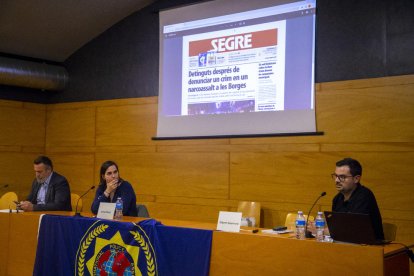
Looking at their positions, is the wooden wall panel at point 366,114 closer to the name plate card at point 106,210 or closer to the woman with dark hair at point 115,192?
the woman with dark hair at point 115,192

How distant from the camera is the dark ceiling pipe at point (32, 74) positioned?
691cm

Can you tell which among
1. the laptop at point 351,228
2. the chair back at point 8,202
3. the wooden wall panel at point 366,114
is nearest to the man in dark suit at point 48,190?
the chair back at point 8,202

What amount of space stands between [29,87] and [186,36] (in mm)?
2580

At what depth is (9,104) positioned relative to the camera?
7375 millimetres

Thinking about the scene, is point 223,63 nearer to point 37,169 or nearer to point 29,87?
point 37,169

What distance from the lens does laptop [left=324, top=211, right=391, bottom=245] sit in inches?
113

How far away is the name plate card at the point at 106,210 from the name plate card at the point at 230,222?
974 mm

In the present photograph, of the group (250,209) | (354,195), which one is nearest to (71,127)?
(250,209)

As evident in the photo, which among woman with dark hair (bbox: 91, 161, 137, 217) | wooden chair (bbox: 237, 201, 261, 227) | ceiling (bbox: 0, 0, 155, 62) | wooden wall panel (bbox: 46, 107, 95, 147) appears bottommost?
wooden chair (bbox: 237, 201, 261, 227)

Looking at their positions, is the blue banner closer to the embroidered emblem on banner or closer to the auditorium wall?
the embroidered emblem on banner

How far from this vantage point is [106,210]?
4082 mm

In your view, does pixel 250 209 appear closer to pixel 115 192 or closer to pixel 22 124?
pixel 115 192

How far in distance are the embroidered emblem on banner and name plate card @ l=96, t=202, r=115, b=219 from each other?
13cm

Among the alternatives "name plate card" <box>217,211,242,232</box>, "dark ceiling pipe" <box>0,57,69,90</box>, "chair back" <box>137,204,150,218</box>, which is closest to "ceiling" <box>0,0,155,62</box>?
"dark ceiling pipe" <box>0,57,69,90</box>
